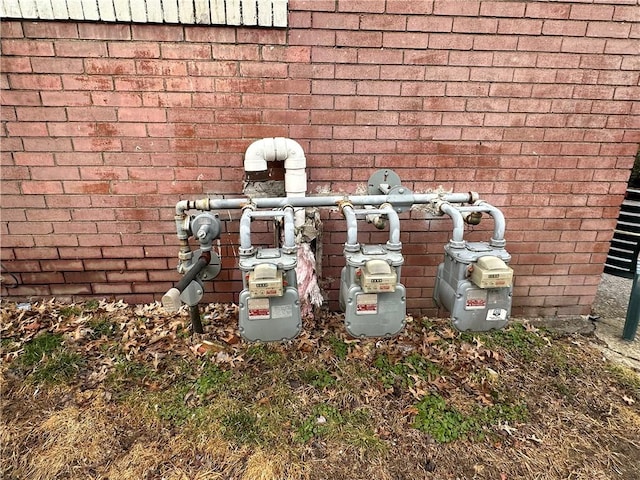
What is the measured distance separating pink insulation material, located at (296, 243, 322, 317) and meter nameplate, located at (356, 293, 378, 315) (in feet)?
2.66

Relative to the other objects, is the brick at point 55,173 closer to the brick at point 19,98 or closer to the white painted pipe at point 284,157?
the brick at point 19,98

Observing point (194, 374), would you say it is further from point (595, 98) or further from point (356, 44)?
point (595, 98)

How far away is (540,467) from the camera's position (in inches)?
81.4

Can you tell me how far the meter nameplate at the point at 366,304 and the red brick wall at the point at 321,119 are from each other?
1025 mm

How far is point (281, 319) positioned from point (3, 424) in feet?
5.33

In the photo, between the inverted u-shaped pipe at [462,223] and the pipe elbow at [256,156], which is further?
→ the pipe elbow at [256,156]

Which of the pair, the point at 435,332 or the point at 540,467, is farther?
the point at 435,332

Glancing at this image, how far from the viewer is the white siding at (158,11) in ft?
7.90

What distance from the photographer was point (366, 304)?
80.7 inches

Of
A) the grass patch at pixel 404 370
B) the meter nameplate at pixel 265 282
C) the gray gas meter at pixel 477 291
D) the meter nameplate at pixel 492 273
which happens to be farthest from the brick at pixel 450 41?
the grass patch at pixel 404 370

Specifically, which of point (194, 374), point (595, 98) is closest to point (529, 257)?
point (595, 98)

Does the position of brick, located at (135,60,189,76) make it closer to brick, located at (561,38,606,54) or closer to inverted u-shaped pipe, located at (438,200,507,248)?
inverted u-shaped pipe, located at (438,200,507,248)

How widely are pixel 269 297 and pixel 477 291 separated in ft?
3.56

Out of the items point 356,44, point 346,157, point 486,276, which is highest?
point 356,44
